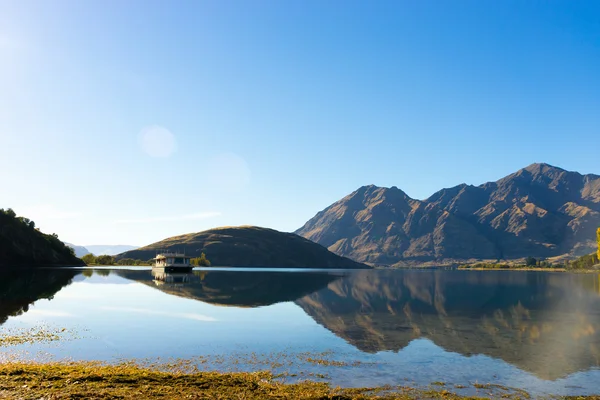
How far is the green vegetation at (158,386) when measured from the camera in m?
21.2

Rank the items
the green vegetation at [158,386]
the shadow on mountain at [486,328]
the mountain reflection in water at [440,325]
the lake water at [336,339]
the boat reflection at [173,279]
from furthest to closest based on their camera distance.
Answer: the boat reflection at [173,279] < the mountain reflection in water at [440,325] < the shadow on mountain at [486,328] < the lake water at [336,339] < the green vegetation at [158,386]

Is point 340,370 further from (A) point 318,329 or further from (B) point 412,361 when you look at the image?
(A) point 318,329

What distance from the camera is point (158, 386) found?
23.0 meters

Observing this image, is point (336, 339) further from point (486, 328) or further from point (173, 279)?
point (173, 279)

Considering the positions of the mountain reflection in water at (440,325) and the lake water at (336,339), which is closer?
the lake water at (336,339)

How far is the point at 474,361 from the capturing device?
33312 mm

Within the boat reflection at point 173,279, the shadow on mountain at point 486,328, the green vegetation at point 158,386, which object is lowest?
the shadow on mountain at point 486,328

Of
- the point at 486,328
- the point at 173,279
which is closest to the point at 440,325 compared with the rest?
the point at 486,328

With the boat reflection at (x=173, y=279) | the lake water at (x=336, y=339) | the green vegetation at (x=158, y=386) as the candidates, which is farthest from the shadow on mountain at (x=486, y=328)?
the boat reflection at (x=173, y=279)

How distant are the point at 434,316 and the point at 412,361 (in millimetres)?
31309

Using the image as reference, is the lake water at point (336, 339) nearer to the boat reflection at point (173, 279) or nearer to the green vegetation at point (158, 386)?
the green vegetation at point (158, 386)

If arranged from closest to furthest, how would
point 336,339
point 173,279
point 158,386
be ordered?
1. point 158,386
2. point 336,339
3. point 173,279

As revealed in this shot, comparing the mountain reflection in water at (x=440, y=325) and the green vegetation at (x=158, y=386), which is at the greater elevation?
the green vegetation at (x=158, y=386)

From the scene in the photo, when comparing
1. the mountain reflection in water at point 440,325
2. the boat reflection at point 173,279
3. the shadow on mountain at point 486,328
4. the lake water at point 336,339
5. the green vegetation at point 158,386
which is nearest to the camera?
the green vegetation at point 158,386
